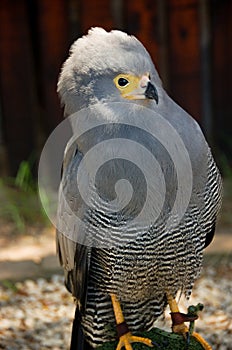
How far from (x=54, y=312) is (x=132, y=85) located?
5.23 ft

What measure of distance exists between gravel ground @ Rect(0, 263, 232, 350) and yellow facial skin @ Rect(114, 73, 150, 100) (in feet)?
4.29

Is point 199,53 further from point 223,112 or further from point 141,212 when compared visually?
point 141,212

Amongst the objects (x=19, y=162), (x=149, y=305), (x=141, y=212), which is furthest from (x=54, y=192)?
(x=141, y=212)

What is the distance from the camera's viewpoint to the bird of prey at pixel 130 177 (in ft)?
7.30

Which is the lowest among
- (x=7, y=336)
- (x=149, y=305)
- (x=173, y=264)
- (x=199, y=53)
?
(x=7, y=336)

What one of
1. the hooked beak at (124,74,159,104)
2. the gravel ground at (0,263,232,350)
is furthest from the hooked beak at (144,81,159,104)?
the gravel ground at (0,263,232,350)

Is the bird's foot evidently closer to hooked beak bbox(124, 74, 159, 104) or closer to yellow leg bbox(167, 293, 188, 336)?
yellow leg bbox(167, 293, 188, 336)

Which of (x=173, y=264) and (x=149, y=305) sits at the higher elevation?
(x=173, y=264)

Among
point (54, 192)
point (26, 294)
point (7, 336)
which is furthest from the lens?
point (54, 192)

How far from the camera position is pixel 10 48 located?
496cm

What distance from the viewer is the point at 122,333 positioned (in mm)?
2537

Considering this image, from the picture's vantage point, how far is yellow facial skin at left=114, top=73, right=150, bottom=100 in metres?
2.18

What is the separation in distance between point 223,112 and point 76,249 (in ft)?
9.55

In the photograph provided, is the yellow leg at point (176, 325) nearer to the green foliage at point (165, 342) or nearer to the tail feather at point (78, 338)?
the green foliage at point (165, 342)
